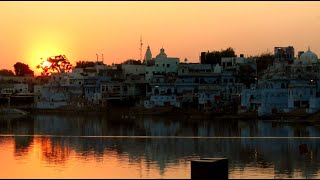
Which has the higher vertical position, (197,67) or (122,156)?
(197,67)

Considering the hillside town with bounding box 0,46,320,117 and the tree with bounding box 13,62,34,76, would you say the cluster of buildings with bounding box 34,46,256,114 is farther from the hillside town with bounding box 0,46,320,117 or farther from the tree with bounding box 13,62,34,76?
the tree with bounding box 13,62,34,76

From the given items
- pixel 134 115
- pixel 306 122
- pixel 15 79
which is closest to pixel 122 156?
pixel 306 122

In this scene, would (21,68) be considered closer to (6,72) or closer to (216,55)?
(6,72)

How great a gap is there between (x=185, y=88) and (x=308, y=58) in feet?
32.0

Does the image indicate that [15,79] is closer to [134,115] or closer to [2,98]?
[2,98]

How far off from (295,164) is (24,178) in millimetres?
6661

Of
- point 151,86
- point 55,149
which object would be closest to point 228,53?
point 151,86

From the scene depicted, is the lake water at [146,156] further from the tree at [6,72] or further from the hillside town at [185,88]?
the tree at [6,72]

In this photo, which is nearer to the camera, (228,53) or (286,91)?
(286,91)

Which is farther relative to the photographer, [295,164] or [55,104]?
[55,104]

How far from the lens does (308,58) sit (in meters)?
51.8

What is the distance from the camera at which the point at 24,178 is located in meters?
15.4

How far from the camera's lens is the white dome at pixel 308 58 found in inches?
2016

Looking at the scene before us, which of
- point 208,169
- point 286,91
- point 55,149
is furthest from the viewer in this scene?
point 286,91
